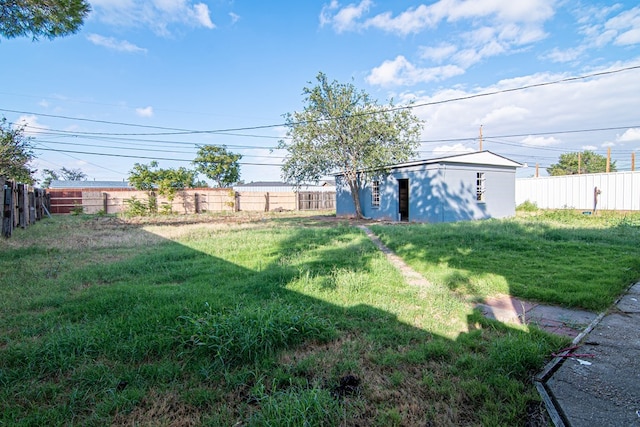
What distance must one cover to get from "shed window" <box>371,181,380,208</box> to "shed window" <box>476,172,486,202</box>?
440 cm

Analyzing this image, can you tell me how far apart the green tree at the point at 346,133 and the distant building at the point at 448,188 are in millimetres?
1040

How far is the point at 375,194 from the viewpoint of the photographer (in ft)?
53.0

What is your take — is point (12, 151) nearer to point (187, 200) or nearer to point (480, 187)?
point (187, 200)

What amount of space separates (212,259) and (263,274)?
1737mm

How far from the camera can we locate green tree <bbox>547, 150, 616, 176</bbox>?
155 ft

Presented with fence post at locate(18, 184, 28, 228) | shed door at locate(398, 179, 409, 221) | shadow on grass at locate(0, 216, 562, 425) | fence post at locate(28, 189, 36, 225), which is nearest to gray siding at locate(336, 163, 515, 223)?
shed door at locate(398, 179, 409, 221)

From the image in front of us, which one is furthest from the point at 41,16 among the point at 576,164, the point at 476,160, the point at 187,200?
the point at 576,164

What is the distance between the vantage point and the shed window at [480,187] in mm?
14008

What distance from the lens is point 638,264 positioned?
4.77 meters

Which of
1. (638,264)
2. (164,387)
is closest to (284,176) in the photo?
(638,264)

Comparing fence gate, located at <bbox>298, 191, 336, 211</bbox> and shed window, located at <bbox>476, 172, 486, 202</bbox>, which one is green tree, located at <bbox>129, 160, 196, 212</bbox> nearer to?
fence gate, located at <bbox>298, 191, 336, 211</bbox>

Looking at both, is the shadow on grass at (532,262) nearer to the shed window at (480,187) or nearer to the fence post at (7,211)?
the shed window at (480,187)

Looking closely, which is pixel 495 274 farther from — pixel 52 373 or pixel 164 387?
pixel 52 373

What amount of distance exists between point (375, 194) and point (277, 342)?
555 inches
